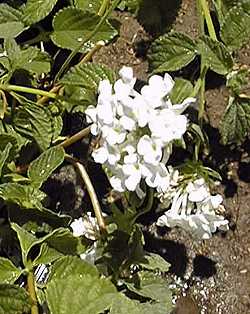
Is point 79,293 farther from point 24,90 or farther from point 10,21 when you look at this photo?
point 10,21

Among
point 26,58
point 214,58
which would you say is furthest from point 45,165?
point 214,58

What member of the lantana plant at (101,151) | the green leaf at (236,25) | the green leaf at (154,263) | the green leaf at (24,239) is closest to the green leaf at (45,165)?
the lantana plant at (101,151)

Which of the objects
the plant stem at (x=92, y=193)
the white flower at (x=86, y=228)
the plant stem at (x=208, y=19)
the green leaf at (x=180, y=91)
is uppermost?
the plant stem at (x=208, y=19)

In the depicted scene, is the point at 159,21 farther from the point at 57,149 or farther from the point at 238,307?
the point at 238,307

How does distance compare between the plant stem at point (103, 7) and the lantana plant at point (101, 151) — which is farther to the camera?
the plant stem at point (103, 7)

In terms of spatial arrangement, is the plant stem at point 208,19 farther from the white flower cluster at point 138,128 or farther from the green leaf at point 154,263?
the green leaf at point 154,263

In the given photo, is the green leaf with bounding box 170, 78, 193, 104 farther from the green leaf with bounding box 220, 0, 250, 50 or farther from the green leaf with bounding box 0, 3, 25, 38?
the green leaf with bounding box 0, 3, 25, 38

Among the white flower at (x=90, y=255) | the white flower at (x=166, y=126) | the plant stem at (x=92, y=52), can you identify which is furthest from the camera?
the plant stem at (x=92, y=52)
